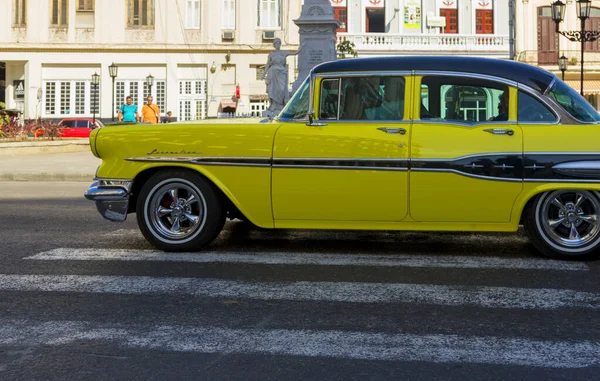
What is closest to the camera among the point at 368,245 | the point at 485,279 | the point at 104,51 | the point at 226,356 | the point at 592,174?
the point at 226,356

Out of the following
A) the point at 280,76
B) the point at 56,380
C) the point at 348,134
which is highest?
the point at 280,76

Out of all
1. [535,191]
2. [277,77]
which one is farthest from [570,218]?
[277,77]

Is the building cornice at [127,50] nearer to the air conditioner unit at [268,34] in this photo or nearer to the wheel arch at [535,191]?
the air conditioner unit at [268,34]

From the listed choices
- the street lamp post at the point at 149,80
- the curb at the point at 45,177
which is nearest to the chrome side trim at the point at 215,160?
the curb at the point at 45,177

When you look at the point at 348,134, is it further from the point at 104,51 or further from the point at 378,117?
the point at 104,51

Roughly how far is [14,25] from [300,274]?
143 ft

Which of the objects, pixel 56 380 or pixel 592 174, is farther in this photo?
pixel 592 174

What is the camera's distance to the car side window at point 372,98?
603 centimetres

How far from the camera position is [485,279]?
5.12m

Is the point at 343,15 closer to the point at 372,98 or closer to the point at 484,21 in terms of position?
the point at 484,21

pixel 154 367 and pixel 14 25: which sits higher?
pixel 14 25

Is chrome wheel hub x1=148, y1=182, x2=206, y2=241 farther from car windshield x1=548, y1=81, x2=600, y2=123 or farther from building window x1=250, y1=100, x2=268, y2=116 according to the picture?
building window x1=250, y1=100, x2=268, y2=116

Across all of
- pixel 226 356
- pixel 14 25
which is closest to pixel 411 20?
pixel 14 25

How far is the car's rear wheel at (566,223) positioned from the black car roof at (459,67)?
89cm
